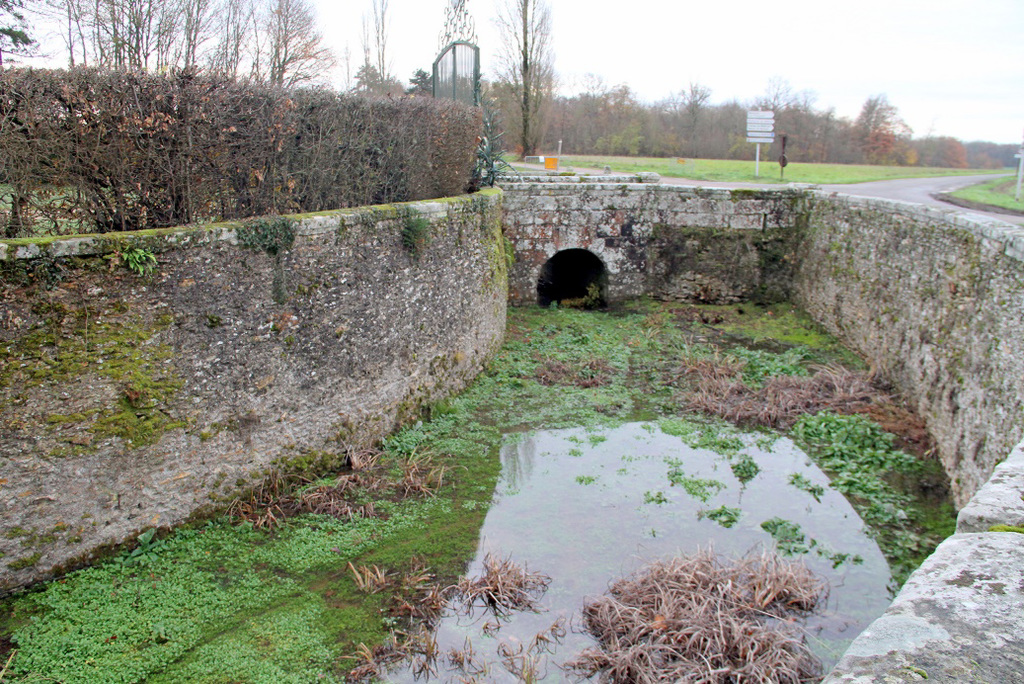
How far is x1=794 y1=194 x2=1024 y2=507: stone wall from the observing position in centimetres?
650

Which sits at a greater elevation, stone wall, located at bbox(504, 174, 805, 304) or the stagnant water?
stone wall, located at bbox(504, 174, 805, 304)

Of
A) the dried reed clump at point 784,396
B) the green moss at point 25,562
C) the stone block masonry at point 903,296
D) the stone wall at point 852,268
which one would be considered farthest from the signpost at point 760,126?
the green moss at point 25,562

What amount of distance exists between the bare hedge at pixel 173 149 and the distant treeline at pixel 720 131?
24.7 metres

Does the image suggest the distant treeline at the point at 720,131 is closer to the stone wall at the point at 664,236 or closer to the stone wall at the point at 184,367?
the stone wall at the point at 664,236

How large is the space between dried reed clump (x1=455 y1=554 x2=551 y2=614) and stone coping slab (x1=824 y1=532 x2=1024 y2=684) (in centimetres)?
345

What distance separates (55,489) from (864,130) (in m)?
47.9

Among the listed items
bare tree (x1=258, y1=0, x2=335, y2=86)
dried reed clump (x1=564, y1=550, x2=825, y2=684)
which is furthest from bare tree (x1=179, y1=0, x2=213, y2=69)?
dried reed clump (x1=564, y1=550, x2=825, y2=684)

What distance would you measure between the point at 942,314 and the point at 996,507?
6029mm

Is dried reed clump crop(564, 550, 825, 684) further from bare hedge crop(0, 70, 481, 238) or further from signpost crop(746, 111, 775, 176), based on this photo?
signpost crop(746, 111, 775, 176)

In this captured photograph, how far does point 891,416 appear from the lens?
29.0 feet

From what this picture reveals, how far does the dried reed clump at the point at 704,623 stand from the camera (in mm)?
4762

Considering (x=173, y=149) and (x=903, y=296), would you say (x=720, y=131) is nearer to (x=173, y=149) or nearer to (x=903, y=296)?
(x=903, y=296)

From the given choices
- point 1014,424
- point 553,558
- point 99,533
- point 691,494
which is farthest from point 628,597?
point 99,533

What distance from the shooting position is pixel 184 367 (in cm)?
615
